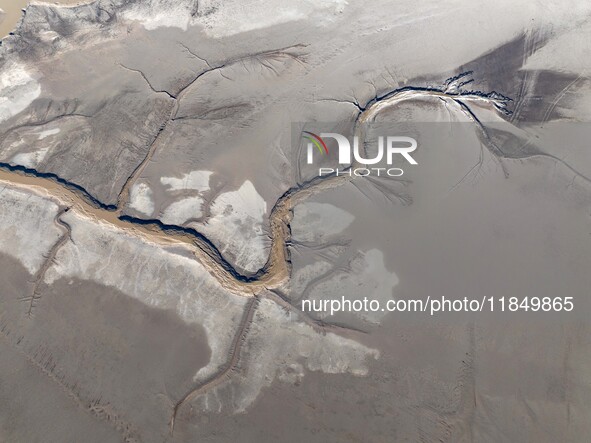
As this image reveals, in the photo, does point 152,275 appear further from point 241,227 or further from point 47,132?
point 47,132

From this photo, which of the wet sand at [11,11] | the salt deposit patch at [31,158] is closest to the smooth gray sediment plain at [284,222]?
the salt deposit patch at [31,158]

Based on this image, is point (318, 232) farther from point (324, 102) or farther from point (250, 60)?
point (250, 60)

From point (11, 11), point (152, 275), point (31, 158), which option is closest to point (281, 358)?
point (152, 275)

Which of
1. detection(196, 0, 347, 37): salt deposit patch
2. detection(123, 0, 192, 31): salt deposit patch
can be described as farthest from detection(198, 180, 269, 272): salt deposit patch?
detection(123, 0, 192, 31): salt deposit patch

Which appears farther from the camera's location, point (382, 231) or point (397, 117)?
Answer: point (397, 117)

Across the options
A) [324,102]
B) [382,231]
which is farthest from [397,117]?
[382,231]

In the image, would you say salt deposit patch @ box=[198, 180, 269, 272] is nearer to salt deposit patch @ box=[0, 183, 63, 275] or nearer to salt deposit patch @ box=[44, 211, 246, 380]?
salt deposit patch @ box=[44, 211, 246, 380]

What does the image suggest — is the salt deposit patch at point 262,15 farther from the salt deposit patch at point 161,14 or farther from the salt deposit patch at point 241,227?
the salt deposit patch at point 241,227
